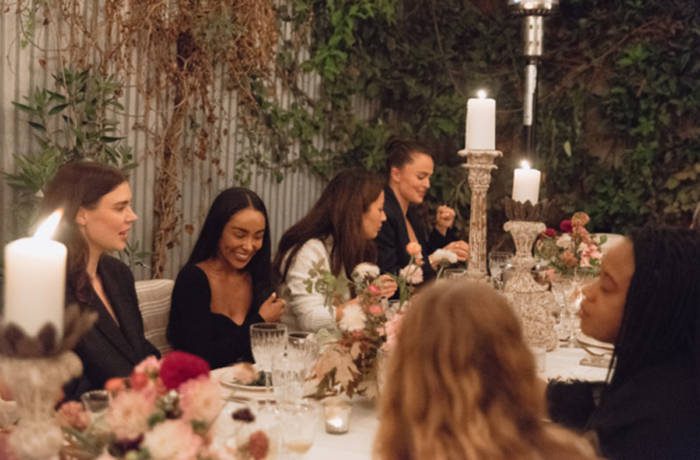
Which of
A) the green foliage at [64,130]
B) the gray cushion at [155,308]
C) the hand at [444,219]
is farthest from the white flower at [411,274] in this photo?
the hand at [444,219]

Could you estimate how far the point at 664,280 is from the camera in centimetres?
155

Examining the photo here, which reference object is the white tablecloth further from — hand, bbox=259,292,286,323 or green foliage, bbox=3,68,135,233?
green foliage, bbox=3,68,135,233

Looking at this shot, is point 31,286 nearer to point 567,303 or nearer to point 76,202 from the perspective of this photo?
point 76,202

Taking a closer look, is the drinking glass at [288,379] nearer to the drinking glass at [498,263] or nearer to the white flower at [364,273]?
the white flower at [364,273]

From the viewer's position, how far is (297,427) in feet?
5.13

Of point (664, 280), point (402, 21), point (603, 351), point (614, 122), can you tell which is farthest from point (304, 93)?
point (664, 280)

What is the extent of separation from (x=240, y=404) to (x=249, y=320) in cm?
98

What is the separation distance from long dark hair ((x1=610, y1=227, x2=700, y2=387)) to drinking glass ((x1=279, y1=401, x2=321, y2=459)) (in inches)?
22.4

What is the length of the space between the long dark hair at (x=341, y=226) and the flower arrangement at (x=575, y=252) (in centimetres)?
68

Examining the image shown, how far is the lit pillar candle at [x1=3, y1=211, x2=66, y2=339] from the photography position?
1018 mm

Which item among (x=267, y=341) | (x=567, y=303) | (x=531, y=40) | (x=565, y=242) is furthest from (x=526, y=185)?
(x=531, y=40)

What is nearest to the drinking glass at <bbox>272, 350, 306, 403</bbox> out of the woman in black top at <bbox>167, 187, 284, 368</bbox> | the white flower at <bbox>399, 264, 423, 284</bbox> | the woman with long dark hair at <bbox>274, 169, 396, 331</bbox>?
the white flower at <bbox>399, 264, 423, 284</bbox>

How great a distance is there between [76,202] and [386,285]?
90cm

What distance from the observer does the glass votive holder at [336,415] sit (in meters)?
1.83
